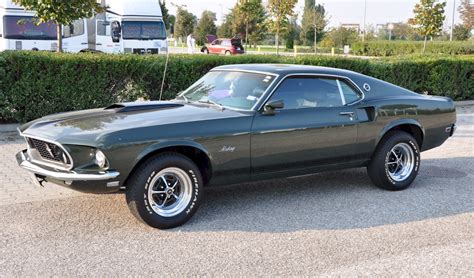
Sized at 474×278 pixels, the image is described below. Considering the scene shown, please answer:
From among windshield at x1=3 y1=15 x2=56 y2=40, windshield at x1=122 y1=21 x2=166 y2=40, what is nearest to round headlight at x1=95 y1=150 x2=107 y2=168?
windshield at x1=3 y1=15 x2=56 y2=40

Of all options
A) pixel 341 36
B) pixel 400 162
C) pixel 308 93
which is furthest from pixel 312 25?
pixel 308 93

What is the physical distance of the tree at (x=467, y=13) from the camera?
185 ft

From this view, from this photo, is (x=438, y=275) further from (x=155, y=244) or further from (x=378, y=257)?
(x=155, y=244)

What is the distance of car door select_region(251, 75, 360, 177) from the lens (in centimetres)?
556

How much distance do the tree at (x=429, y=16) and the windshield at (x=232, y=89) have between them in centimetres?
2637

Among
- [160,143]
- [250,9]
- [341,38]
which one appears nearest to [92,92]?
[160,143]

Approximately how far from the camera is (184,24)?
190 feet

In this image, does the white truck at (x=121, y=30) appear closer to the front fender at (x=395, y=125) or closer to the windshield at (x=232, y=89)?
the windshield at (x=232, y=89)

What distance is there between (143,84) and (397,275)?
302 inches

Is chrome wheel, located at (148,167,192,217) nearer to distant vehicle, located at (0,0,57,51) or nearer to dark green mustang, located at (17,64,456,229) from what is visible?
dark green mustang, located at (17,64,456,229)

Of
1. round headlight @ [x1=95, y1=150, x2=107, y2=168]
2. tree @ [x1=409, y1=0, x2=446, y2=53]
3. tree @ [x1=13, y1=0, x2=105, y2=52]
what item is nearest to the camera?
round headlight @ [x1=95, y1=150, x2=107, y2=168]

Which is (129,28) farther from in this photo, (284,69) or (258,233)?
(258,233)

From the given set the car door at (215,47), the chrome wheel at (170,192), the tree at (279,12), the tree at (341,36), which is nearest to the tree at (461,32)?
the tree at (341,36)

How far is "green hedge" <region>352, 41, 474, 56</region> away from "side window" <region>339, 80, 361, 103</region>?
4164 cm
